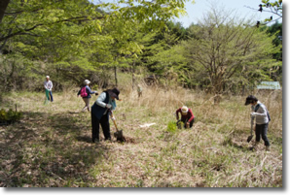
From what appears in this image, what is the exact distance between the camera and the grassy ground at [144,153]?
135 inches

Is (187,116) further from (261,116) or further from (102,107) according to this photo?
(102,107)

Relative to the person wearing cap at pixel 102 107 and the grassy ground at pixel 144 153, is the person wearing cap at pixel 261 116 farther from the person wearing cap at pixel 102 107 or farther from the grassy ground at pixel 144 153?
the person wearing cap at pixel 102 107

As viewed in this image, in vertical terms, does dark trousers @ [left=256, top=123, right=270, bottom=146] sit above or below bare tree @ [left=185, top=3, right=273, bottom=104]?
below

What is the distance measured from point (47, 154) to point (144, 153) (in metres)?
2.26

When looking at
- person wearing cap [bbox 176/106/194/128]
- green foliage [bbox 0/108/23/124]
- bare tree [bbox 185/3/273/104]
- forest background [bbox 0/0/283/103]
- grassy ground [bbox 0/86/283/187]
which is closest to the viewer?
grassy ground [bbox 0/86/283/187]

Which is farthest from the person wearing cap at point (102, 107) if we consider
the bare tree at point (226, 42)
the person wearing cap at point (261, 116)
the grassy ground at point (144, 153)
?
the bare tree at point (226, 42)

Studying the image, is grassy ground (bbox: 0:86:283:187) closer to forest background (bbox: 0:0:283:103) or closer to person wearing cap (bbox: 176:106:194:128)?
person wearing cap (bbox: 176:106:194:128)

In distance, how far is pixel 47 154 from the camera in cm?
412

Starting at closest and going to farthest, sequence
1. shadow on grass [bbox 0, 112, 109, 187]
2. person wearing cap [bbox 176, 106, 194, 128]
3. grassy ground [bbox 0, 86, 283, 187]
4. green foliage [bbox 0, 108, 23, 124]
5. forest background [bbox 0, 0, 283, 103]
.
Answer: shadow on grass [bbox 0, 112, 109, 187], grassy ground [bbox 0, 86, 283, 187], forest background [bbox 0, 0, 283, 103], green foliage [bbox 0, 108, 23, 124], person wearing cap [bbox 176, 106, 194, 128]

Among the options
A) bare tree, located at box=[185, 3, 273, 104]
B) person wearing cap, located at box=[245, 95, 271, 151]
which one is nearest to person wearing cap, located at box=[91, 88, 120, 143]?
person wearing cap, located at box=[245, 95, 271, 151]

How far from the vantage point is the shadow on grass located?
3289 millimetres

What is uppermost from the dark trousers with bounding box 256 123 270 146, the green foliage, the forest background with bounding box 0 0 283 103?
the forest background with bounding box 0 0 283 103

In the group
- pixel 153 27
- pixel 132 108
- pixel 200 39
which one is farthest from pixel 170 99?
pixel 153 27

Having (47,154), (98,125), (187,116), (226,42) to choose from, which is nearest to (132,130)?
(98,125)
